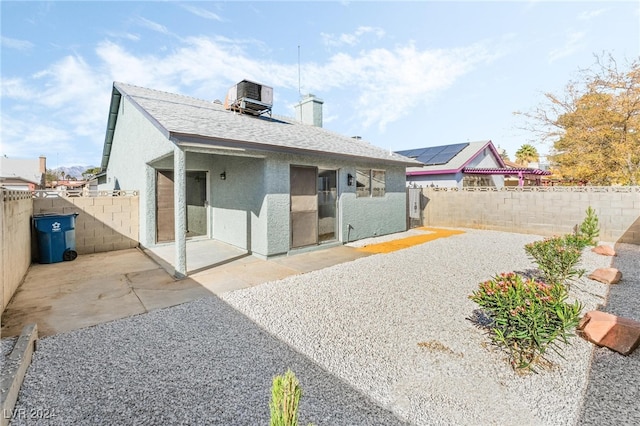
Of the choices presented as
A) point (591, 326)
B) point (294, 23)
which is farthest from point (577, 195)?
point (294, 23)

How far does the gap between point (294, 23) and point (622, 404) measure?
13015mm

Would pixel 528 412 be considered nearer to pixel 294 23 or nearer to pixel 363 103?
pixel 294 23

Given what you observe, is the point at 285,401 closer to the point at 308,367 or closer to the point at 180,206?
the point at 308,367

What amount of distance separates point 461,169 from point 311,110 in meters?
10.3

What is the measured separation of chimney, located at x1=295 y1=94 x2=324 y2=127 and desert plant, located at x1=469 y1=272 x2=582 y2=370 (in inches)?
484

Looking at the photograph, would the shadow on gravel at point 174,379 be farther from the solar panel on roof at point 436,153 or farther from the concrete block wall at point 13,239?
the solar panel on roof at point 436,153

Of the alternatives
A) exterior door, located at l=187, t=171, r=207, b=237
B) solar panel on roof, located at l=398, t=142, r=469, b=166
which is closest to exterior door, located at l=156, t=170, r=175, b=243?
exterior door, located at l=187, t=171, r=207, b=237

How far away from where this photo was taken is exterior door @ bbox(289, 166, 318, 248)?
819 cm

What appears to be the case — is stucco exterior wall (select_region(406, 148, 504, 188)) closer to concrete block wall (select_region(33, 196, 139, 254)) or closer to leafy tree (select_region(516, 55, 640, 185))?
leafy tree (select_region(516, 55, 640, 185))

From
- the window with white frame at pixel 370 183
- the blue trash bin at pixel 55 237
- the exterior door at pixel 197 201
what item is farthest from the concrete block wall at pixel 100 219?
the window with white frame at pixel 370 183

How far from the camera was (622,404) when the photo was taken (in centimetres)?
246

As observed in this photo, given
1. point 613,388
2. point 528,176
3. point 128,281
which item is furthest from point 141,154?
point 528,176

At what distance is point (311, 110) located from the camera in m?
13.9

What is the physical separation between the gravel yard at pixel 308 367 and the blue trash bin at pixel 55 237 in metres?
5.11
